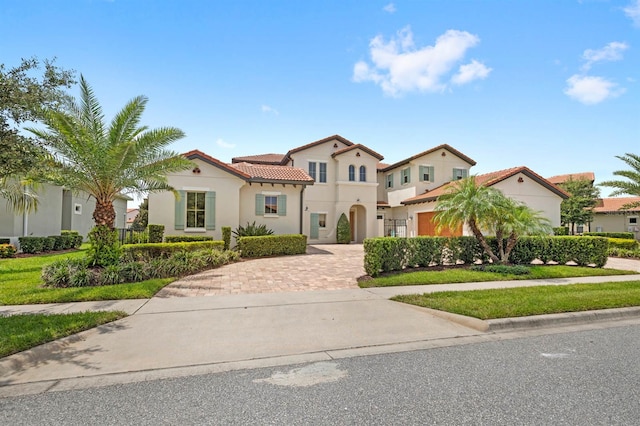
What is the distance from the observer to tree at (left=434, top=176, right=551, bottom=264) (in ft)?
38.0

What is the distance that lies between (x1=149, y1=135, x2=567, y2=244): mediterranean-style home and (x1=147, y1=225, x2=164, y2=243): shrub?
1.47 metres

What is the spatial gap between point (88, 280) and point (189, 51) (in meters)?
7.43

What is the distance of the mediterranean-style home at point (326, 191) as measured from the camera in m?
→ 17.6

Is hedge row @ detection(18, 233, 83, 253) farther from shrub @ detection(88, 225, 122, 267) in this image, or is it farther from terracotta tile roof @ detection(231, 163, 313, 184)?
terracotta tile roof @ detection(231, 163, 313, 184)

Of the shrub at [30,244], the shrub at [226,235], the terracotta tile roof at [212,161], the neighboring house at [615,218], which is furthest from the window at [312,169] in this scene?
the neighboring house at [615,218]

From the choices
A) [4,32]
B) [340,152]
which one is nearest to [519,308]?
[4,32]

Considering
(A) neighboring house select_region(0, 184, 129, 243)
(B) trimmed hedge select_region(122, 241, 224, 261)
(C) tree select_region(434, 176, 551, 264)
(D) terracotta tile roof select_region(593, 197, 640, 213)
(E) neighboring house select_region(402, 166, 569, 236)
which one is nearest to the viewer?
(C) tree select_region(434, 176, 551, 264)

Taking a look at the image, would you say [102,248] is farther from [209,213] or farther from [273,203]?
[273,203]

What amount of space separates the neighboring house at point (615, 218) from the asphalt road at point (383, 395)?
37.4 meters

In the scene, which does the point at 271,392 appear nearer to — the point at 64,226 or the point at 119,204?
the point at 64,226

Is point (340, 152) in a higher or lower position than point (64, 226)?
higher

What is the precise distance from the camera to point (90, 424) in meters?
3.04

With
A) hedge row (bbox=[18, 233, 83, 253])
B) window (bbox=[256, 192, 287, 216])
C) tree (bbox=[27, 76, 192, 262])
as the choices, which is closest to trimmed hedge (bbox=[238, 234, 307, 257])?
window (bbox=[256, 192, 287, 216])

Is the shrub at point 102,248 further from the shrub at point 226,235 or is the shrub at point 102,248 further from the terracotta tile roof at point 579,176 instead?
the terracotta tile roof at point 579,176
